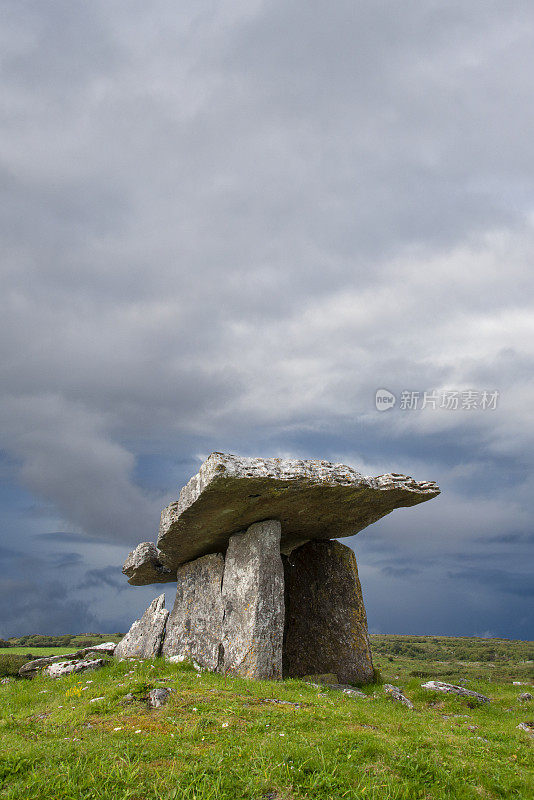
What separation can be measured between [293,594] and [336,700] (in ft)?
24.7

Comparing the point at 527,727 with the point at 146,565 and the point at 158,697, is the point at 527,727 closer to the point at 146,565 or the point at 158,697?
the point at 158,697

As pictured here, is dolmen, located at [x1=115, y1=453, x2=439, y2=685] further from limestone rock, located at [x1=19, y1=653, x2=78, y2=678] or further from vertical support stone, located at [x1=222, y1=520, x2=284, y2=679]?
limestone rock, located at [x1=19, y1=653, x2=78, y2=678]

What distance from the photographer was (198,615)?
674 inches

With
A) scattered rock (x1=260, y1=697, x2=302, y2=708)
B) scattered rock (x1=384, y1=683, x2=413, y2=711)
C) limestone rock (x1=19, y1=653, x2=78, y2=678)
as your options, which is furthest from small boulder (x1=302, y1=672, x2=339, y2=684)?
limestone rock (x1=19, y1=653, x2=78, y2=678)

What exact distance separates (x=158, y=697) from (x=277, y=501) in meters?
6.10

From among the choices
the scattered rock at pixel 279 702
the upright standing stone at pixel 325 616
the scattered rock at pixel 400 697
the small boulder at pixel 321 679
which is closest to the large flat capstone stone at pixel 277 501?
the upright standing stone at pixel 325 616

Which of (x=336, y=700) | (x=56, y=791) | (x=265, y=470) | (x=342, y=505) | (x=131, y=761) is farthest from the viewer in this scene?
(x=342, y=505)

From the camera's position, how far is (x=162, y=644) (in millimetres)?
18094

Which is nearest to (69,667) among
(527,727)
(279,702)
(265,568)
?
(265,568)

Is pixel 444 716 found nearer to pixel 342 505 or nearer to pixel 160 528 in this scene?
pixel 342 505

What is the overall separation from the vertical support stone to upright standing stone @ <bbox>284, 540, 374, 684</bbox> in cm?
340

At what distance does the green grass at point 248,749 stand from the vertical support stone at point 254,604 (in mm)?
2414

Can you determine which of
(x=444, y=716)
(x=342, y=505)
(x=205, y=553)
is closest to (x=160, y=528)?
(x=205, y=553)

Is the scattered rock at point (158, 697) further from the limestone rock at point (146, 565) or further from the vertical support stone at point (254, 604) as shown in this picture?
the limestone rock at point (146, 565)
